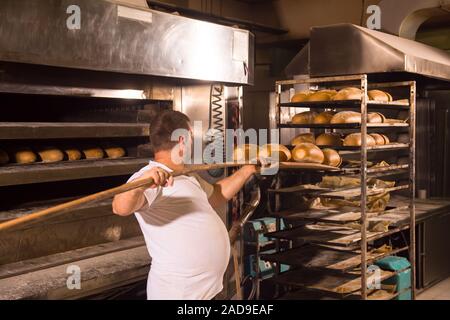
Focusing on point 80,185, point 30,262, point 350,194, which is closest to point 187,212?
point 30,262

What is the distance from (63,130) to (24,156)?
35 cm

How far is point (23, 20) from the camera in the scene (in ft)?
7.25

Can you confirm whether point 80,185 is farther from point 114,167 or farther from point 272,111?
point 272,111

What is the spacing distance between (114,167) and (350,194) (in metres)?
1.67

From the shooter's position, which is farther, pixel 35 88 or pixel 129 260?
pixel 129 260

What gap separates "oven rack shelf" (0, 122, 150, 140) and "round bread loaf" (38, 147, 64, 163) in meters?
0.26

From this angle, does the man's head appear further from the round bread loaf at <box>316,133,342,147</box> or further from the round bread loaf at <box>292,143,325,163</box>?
the round bread loaf at <box>316,133,342,147</box>

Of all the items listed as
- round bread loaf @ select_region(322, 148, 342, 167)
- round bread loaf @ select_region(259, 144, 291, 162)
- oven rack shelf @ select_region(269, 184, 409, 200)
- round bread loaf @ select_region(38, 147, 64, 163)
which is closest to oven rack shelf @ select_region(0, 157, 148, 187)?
round bread loaf @ select_region(38, 147, 64, 163)

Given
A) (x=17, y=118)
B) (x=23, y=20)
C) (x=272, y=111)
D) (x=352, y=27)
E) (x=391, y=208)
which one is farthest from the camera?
(x=272, y=111)

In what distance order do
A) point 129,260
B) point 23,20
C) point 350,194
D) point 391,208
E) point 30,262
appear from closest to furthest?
point 23,20
point 30,262
point 129,260
point 350,194
point 391,208

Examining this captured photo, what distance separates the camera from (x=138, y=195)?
6.68 feet

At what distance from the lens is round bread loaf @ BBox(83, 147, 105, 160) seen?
2.98 metres

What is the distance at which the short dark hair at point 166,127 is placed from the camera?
227 centimetres

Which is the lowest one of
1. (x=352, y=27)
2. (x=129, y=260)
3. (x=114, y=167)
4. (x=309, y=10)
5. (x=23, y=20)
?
(x=129, y=260)
